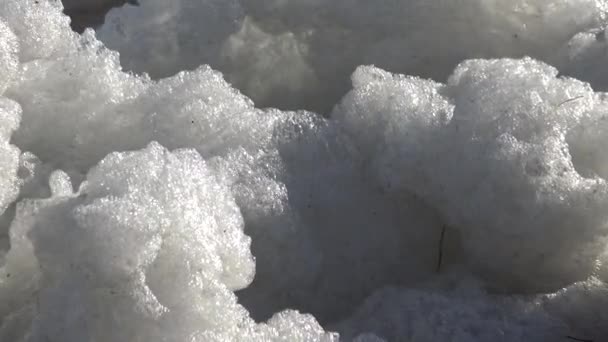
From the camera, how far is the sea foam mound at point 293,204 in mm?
1567

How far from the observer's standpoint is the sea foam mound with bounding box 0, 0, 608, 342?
157 centimetres

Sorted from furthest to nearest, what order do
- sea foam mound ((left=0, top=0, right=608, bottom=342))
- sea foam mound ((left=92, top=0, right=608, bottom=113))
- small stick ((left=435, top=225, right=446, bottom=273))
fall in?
sea foam mound ((left=92, top=0, right=608, bottom=113)) → small stick ((left=435, top=225, right=446, bottom=273)) → sea foam mound ((left=0, top=0, right=608, bottom=342))

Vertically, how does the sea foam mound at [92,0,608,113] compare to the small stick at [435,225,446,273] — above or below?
above

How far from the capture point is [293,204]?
6.31 feet

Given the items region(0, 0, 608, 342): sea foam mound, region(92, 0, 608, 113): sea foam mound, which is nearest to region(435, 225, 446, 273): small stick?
region(0, 0, 608, 342): sea foam mound

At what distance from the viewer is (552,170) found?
1837mm

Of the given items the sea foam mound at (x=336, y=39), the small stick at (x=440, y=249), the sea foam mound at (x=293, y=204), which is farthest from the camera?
the sea foam mound at (x=336, y=39)

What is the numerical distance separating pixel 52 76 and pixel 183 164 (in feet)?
1.80

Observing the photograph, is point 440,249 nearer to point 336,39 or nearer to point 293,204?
point 293,204

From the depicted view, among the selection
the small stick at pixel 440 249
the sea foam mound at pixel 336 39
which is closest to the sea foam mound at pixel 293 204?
the small stick at pixel 440 249

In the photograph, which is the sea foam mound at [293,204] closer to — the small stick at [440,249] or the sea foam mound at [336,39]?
the small stick at [440,249]

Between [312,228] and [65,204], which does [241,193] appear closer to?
[312,228]

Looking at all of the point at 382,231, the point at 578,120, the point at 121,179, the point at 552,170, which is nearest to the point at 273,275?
the point at 382,231

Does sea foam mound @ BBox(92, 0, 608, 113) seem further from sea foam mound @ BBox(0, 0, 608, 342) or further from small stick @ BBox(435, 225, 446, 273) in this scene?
small stick @ BBox(435, 225, 446, 273)
